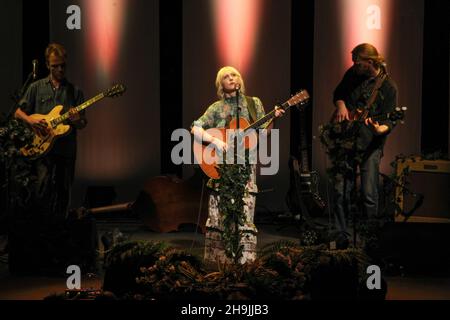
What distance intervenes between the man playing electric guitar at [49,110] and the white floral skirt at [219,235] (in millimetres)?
1671

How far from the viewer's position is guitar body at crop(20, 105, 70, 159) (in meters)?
7.59

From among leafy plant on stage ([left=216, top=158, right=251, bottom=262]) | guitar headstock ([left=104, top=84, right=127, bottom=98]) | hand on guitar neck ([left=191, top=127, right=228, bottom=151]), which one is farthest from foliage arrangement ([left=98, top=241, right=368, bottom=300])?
guitar headstock ([left=104, top=84, right=127, bottom=98])

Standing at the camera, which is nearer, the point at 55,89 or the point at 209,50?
the point at 55,89

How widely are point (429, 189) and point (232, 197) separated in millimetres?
2648

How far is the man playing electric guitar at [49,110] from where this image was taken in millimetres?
7559

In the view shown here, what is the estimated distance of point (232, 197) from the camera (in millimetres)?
5746

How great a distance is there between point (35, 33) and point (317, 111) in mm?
3081

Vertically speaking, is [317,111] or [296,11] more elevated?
[296,11]

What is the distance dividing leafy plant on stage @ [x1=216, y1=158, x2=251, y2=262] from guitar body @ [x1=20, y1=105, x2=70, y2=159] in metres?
2.29

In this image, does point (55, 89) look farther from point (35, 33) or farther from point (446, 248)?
point (446, 248)

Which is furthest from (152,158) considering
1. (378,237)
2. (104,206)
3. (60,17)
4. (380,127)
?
(378,237)

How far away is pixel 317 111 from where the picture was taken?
8984 mm
